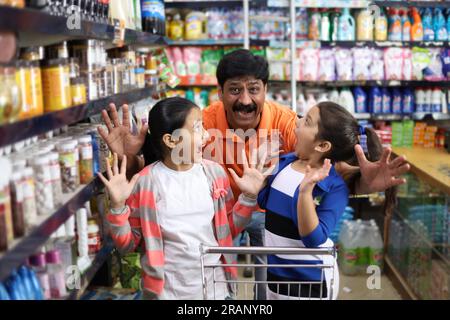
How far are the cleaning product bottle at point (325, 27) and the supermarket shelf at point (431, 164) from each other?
137cm

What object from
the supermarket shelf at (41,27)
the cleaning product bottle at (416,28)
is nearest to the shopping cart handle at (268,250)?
the supermarket shelf at (41,27)

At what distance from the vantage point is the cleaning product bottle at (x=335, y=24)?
5.46 m

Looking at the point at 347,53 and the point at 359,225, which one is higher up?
the point at 347,53

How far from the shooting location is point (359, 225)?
503 centimetres

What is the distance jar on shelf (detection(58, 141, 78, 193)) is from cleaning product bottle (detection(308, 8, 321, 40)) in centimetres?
392

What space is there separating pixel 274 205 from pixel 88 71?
0.91 metres

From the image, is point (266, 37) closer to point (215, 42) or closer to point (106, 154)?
point (215, 42)

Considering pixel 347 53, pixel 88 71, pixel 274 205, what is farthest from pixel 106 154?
pixel 347 53

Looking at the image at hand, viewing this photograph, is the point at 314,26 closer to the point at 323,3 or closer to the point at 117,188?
the point at 323,3

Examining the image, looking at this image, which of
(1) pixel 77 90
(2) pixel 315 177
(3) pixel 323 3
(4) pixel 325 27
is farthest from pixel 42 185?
(4) pixel 325 27

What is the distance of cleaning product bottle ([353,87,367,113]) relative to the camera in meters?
5.57

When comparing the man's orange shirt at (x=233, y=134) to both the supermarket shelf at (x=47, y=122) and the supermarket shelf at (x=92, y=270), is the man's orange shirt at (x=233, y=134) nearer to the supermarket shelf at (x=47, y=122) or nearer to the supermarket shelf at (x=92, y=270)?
the supermarket shelf at (x=47, y=122)

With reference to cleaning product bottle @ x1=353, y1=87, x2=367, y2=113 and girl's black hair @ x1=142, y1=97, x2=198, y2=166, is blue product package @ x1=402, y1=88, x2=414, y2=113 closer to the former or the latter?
cleaning product bottle @ x1=353, y1=87, x2=367, y2=113
